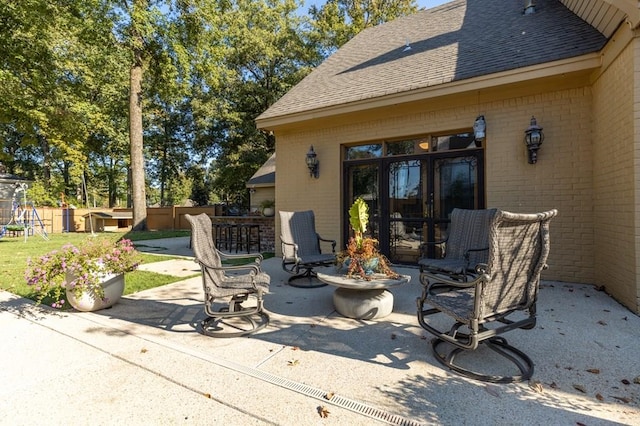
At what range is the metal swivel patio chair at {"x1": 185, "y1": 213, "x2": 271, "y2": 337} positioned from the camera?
3.31 m

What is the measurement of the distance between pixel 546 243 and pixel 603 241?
3309mm

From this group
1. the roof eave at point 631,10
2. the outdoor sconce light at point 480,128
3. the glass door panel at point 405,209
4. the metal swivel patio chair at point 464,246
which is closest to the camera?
the roof eave at point 631,10

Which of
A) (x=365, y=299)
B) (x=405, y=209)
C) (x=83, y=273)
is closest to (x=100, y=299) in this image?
(x=83, y=273)

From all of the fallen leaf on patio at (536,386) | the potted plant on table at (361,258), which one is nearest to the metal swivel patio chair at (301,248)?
the potted plant on table at (361,258)

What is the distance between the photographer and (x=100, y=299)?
4.00 m

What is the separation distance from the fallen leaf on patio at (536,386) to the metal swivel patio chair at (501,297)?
1.9 inches

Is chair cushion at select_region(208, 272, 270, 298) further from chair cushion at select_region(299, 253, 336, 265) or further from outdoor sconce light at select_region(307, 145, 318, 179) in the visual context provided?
outdoor sconce light at select_region(307, 145, 318, 179)

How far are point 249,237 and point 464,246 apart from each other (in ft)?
20.2

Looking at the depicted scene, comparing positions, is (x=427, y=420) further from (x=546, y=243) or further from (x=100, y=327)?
(x=100, y=327)

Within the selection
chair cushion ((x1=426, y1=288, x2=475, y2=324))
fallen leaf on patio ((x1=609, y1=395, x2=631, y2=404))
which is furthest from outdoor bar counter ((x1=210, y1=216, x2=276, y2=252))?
fallen leaf on patio ((x1=609, y1=395, x2=631, y2=404))

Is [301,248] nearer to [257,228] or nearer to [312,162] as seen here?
[312,162]

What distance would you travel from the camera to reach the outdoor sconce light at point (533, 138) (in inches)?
206

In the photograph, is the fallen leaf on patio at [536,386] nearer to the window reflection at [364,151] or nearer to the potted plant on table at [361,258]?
the potted plant on table at [361,258]

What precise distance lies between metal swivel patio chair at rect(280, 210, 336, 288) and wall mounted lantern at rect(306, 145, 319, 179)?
1784 millimetres
